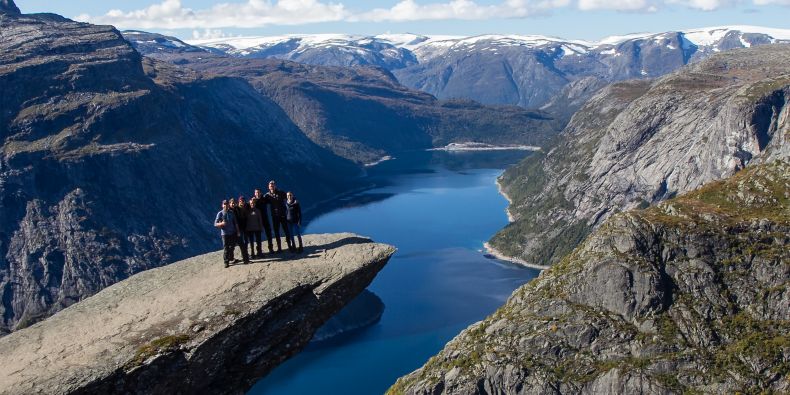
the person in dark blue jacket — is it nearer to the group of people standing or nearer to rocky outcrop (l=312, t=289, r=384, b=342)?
the group of people standing

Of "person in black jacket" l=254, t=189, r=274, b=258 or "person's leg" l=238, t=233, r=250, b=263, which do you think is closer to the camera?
"person's leg" l=238, t=233, r=250, b=263

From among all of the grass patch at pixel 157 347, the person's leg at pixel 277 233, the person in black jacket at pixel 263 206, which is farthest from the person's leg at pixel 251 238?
the grass patch at pixel 157 347

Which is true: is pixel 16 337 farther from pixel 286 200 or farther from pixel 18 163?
pixel 18 163

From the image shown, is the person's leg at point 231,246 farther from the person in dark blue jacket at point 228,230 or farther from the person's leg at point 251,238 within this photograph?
the person's leg at point 251,238

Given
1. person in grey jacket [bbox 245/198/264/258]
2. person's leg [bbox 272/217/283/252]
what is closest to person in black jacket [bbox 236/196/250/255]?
person in grey jacket [bbox 245/198/264/258]

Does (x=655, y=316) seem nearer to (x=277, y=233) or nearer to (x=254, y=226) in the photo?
(x=277, y=233)
